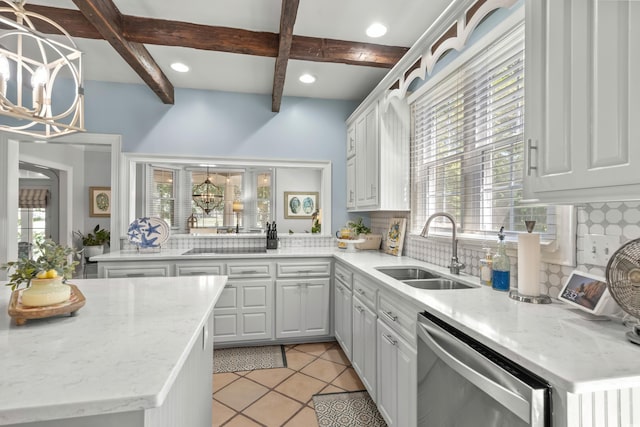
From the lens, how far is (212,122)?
3.61 metres

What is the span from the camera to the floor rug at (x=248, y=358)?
2770 mm

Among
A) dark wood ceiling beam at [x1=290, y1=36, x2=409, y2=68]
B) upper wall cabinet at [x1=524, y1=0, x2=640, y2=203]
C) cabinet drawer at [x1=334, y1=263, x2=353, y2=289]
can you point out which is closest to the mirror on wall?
cabinet drawer at [x1=334, y1=263, x2=353, y2=289]

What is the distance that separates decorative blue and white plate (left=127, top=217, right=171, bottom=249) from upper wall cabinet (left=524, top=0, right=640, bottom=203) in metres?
3.30

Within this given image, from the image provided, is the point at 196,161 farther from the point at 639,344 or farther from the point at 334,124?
the point at 639,344

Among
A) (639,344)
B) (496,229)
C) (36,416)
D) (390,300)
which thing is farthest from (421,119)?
(36,416)

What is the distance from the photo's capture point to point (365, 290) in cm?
226

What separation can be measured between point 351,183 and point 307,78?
1215mm

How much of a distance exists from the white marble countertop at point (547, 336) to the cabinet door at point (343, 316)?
1.11 metres

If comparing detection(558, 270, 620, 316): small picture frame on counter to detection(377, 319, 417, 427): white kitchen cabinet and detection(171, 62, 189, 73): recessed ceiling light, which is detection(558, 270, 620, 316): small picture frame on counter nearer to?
detection(377, 319, 417, 427): white kitchen cabinet

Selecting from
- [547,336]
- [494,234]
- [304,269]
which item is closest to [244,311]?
[304,269]

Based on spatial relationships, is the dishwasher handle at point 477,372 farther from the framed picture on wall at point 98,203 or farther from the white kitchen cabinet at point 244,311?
the framed picture on wall at point 98,203

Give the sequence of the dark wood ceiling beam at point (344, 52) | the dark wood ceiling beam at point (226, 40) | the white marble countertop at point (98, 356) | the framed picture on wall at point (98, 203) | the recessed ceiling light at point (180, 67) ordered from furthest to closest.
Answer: the framed picture on wall at point (98, 203)
the recessed ceiling light at point (180, 67)
the dark wood ceiling beam at point (344, 52)
the dark wood ceiling beam at point (226, 40)
the white marble countertop at point (98, 356)

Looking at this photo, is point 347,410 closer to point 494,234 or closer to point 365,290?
point 365,290

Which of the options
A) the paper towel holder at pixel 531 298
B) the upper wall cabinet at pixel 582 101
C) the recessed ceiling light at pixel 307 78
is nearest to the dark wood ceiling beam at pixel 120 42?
the recessed ceiling light at pixel 307 78
